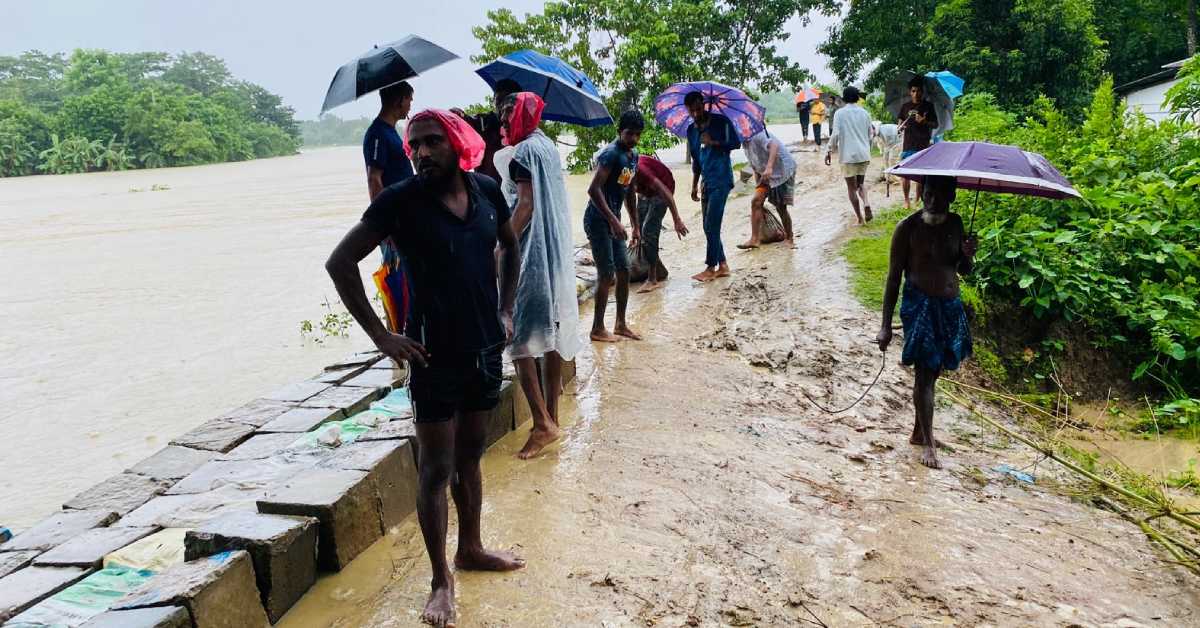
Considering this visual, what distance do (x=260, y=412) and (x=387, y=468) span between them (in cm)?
250

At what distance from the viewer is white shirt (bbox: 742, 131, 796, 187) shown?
908cm

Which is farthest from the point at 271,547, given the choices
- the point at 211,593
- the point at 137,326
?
the point at 137,326

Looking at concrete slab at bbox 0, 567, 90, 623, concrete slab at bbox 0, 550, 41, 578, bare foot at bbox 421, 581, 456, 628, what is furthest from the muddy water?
bare foot at bbox 421, 581, 456, 628

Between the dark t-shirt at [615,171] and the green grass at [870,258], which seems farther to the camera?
the green grass at [870,258]

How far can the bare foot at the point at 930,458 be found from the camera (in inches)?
176

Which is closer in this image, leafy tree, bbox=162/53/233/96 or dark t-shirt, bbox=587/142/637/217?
dark t-shirt, bbox=587/142/637/217

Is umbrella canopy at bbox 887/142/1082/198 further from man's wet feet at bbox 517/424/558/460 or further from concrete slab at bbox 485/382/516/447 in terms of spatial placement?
concrete slab at bbox 485/382/516/447

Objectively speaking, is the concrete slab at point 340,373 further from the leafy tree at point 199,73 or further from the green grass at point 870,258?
the leafy tree at point 199,73

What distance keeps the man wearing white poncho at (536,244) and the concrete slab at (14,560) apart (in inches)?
97.6

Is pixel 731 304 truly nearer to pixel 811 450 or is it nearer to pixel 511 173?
pixel 811 450

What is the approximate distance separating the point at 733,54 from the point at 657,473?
21588 mm

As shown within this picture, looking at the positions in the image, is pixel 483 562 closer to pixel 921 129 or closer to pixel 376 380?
pixel 376 380

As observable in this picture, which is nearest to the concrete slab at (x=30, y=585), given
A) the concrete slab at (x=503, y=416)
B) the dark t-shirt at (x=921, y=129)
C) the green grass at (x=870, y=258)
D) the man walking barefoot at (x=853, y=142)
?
the concrete slab at (x=503, y=416)

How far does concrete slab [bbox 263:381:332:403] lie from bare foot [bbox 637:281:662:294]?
149 inches
